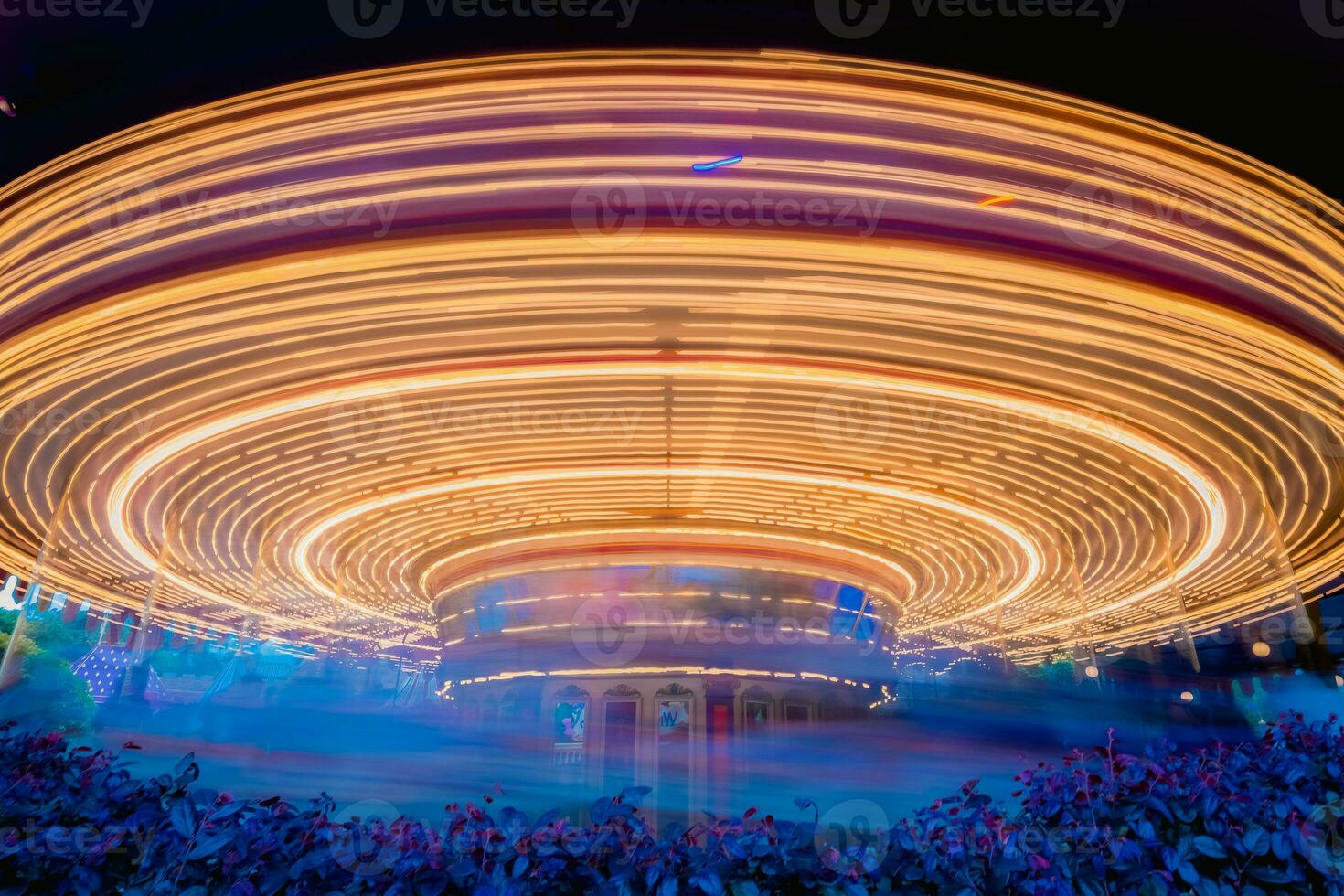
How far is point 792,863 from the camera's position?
273 centimetres

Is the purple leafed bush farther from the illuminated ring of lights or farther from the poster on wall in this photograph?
the poster on wall

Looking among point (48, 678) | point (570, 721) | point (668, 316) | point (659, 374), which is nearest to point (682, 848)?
point (668, 316)

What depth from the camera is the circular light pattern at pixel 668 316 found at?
4.45 metres

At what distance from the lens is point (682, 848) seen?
2.83 metres

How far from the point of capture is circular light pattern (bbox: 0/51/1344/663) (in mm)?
4445

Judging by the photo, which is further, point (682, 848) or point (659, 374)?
point (659, 374)

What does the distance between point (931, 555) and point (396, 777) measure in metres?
9.16

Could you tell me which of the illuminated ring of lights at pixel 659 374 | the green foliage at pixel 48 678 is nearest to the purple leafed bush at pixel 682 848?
the illuminated ring of lights at pixel 659 374

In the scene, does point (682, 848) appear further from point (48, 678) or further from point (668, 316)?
point (48, 678)

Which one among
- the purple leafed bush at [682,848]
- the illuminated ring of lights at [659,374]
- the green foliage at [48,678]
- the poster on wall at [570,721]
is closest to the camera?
the purple leafed bush at [682,848]

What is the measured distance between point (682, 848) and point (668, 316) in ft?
13.4

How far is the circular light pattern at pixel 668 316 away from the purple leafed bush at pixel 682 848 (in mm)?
3236

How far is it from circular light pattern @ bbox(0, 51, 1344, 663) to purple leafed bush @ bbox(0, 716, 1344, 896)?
10.6ft

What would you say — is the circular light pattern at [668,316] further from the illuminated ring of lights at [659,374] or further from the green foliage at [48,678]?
the green foliage at [48,678]
